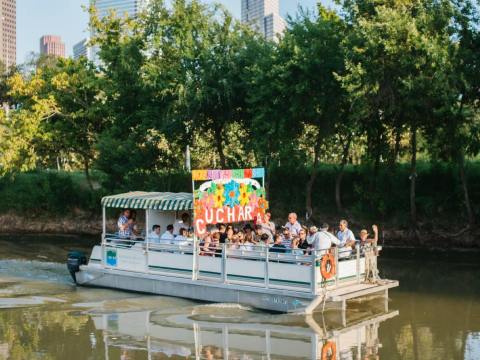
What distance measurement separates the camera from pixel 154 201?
62.0ft

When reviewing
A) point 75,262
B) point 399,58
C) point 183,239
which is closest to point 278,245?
point 183,239

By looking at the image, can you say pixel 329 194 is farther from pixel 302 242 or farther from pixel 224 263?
pixel 224 263

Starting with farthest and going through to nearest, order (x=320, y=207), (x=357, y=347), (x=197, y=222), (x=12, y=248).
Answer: (x=320, y=207) → (x=12, y=248) → (x=197, y=222) → (x=357, y=347)

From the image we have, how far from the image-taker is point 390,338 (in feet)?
46.7

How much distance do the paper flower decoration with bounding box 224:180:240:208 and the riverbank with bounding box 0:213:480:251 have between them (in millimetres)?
14154

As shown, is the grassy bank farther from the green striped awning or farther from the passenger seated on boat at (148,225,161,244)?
the passenger seated on boat at (148,225,161,244)

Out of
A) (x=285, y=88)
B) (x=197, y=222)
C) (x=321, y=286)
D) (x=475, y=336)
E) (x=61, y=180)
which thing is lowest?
(x=475, y=336)

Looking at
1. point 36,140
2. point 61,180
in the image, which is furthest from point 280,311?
point 61,180

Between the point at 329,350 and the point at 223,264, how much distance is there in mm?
4414

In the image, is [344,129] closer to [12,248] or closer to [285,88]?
[285,88]

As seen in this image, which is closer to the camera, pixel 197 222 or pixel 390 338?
pixel 390 338

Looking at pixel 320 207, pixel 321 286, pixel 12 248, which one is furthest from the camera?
pixel 320 207

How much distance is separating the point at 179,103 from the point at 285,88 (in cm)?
568

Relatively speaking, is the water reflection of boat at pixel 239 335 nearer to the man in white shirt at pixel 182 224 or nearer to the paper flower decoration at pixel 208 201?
the paper flower decoration at pixel 208 201
